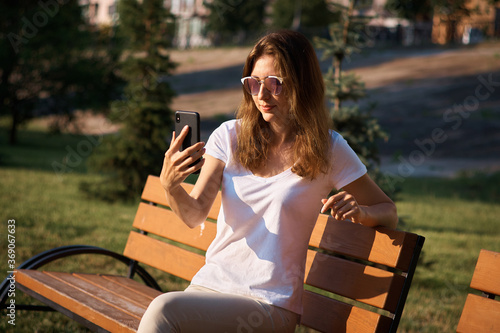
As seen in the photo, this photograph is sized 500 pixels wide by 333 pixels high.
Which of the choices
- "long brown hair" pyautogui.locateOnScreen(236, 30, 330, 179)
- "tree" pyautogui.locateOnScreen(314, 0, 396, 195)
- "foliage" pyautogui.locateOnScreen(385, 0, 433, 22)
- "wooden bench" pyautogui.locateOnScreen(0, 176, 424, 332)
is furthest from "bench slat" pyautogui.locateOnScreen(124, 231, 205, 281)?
"foliage" pyautogui.locateOnScreen(385, 0, 433, 22)

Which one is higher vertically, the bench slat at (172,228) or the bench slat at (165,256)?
the bench slat at (172,228)

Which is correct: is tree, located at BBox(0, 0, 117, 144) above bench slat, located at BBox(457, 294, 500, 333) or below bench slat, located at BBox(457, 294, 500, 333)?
below

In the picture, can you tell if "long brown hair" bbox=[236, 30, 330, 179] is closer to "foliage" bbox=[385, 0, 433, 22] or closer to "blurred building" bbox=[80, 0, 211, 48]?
"foliage" bbox=[385, 0, 433, 22]

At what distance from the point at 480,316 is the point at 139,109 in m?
8.05

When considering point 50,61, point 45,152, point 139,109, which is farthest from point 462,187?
point 50,61

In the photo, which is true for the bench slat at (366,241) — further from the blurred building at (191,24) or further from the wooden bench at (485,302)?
the blurred building at (191,24)

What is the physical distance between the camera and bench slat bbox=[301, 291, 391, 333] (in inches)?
108

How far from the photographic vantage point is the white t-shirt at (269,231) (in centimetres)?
269

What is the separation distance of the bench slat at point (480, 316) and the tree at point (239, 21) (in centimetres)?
3846

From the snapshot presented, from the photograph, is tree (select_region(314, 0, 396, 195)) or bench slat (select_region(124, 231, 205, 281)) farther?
tree (select_region(314, 0, 396, 195))

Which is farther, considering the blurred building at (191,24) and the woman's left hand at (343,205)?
the blurred building at (191,24)

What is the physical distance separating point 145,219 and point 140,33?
20.3ft

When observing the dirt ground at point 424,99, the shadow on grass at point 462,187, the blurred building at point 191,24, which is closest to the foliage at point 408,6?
the dirt ground at point 424,99

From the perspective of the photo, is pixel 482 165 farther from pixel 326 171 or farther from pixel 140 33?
pixel 326 171
